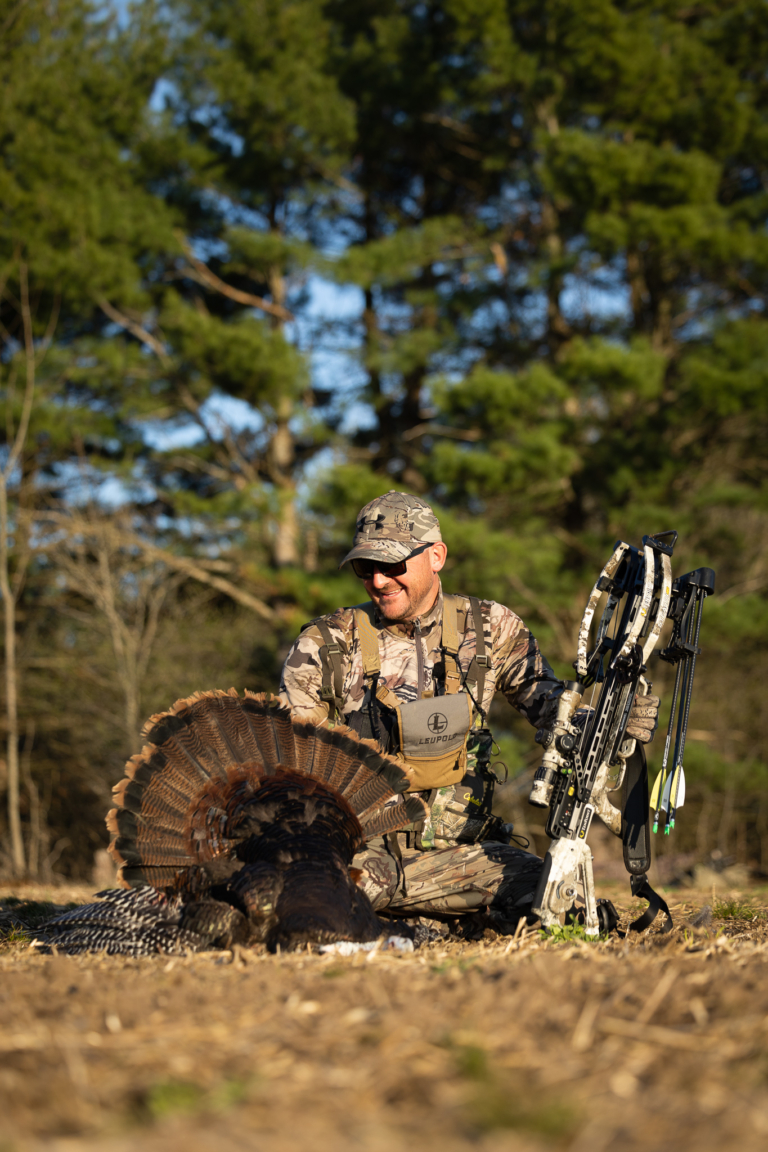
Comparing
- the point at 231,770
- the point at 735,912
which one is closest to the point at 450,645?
the point at 231,770

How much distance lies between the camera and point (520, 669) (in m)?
4.79

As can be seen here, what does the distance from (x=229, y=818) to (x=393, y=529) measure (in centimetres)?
163

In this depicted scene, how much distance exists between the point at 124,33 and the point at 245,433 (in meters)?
7.25

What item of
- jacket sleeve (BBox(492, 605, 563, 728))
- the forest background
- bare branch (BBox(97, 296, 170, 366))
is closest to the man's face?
jacket sleeve (BBox(492, 605, 563, 728))

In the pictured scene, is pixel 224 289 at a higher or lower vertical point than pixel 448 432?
higher

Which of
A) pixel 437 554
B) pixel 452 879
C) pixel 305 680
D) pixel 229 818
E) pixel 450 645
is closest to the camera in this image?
pixel 229 818

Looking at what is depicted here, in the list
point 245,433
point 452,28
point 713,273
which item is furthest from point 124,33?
point 713,273

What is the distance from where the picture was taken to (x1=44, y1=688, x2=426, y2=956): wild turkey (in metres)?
3.54

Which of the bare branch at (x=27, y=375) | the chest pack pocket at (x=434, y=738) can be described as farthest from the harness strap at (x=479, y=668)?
the bare branch at (x=27, y=375)

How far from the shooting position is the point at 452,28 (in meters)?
16.4

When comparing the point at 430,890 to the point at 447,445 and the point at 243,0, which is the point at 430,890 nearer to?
the point at 447,445

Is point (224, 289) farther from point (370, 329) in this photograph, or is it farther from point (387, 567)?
point (387, 567)

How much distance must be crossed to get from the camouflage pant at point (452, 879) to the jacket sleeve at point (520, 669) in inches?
27.5

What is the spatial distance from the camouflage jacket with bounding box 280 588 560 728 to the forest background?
29.4 ft
